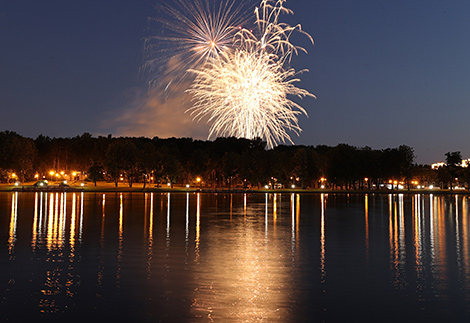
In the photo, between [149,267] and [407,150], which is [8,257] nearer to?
[149,267]

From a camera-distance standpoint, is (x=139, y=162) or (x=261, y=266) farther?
(x=139, y=162)

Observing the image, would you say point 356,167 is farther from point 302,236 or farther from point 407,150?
point 302,236

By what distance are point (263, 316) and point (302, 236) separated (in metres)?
15.4

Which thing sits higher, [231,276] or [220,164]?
[220,164]

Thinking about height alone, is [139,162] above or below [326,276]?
above

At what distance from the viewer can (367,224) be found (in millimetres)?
33250

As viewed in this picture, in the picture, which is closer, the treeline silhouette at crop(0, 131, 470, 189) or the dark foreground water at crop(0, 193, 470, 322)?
the dark foreground water at crop(0, 193, 470, 322)

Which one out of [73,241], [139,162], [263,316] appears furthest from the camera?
[139,162]

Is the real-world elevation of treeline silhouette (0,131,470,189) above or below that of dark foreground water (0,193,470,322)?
above

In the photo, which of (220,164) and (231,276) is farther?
(220,164)

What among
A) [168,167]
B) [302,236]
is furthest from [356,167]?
[302,236]

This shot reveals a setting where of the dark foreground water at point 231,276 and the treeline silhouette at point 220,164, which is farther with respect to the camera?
the treeline silhouette at point 220,164

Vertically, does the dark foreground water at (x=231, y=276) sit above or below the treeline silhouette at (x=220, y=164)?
below

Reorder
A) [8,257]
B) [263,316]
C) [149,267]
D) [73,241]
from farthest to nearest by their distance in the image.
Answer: [73,241] → [8,257] → [149,267] → [263,316]
